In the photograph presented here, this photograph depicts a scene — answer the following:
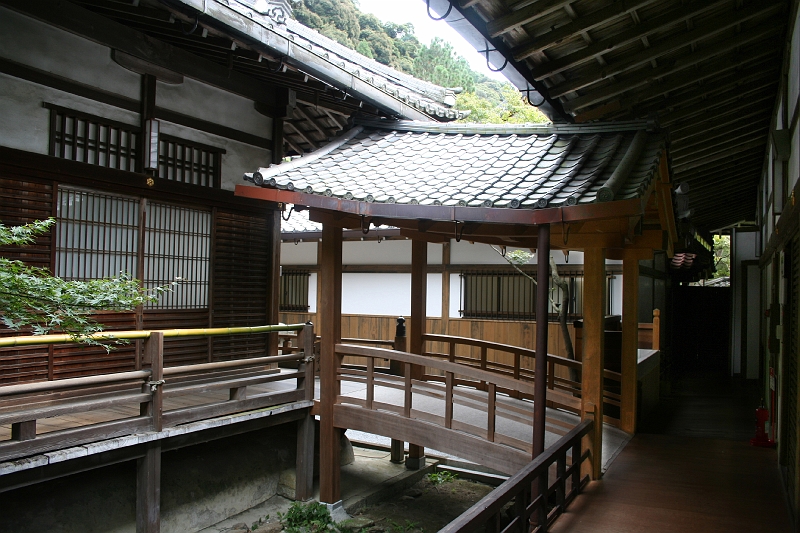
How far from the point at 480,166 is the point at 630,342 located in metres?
3.54

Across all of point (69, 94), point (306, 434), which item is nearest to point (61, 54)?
point (69, 94)

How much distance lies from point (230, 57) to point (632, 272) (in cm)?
623

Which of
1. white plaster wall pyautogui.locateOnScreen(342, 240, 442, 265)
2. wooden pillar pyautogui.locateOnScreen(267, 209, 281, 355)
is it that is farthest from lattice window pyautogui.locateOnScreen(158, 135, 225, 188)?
white plaster wall pyautogui.locateOnScreen(342, 240, 442, 265)

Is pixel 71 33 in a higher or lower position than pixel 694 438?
higher

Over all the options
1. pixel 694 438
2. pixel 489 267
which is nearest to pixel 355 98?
pixel 489 267

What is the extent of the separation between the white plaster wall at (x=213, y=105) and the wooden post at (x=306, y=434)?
3209 millimetres

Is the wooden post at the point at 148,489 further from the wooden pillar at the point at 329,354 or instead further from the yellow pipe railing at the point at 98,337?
the wooden pillar at the point at 329,354

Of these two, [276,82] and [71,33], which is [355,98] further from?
[71,33]

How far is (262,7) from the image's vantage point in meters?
8.16

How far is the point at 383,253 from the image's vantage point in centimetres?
1547

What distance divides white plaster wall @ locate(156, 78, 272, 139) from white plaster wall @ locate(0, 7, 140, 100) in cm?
53

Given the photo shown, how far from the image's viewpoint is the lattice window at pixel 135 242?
7430 millimetres

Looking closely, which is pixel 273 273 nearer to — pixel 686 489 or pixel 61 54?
pixel 61 54

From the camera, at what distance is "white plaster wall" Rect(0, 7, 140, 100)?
22.1 ft
